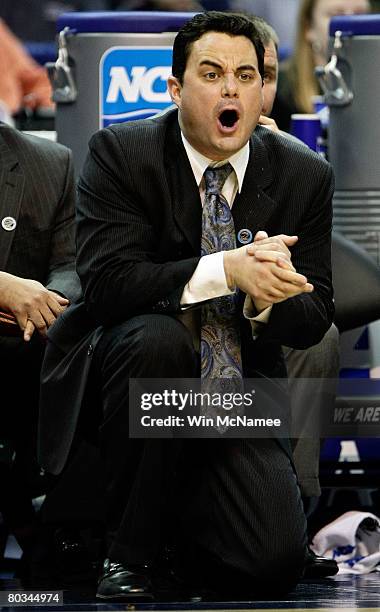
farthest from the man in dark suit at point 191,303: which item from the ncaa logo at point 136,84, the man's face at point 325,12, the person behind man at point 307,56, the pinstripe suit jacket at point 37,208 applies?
the man's face at point 325,12

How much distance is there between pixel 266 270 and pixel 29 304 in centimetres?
61

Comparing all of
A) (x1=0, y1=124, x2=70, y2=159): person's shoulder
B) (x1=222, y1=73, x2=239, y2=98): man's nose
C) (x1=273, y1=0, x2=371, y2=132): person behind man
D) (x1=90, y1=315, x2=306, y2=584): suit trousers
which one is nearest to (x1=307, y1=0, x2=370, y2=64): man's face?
(x1=273, y1=0, x2=371, y2=132): person behind man

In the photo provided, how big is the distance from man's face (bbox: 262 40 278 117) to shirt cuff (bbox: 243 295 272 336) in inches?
30.9

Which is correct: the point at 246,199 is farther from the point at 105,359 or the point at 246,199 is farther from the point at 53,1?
the point at 53,1

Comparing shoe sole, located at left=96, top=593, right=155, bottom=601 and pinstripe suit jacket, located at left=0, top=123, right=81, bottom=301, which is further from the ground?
pinstripe suit jacket, located at left=0, top=123, right=81, bottom=301

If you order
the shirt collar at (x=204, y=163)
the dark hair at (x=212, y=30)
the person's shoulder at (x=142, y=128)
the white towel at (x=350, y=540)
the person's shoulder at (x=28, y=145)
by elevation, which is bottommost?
the white towel at (x=350, y=540)

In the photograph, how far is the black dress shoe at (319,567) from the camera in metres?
2.67

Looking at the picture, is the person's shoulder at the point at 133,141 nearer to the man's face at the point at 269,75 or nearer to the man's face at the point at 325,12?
the man's face at the point at 269,75

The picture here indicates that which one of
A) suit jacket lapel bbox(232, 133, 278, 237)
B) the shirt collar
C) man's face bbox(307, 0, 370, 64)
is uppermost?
man's face bbox(307, 0, 370, 64)

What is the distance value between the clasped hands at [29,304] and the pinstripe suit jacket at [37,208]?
Result: 0.41 ft

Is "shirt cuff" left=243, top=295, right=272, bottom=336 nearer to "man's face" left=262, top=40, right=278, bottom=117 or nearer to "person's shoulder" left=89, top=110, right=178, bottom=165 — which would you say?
"person's shoulder" left=89, top=110, right=178, bottom=165

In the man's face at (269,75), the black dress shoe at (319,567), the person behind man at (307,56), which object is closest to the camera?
the black dress shoe at (319,567)

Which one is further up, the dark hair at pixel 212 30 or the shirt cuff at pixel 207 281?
the dark hair at pixel 212 30

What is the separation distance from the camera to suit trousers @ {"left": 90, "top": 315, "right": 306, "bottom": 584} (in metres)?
2.38
